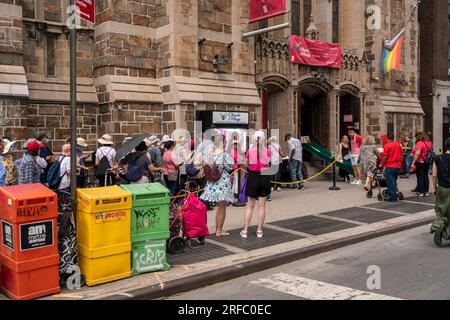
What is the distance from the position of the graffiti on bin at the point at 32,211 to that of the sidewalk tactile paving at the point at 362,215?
6853 millimetres

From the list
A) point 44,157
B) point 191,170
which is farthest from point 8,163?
point 191,170

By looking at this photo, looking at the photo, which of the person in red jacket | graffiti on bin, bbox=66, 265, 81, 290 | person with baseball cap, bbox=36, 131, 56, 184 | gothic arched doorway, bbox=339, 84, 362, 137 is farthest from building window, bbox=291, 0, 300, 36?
graffiti on bin, bbox=66, 265, 81, 290

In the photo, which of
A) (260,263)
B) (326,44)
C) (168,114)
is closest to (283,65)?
(326,44)

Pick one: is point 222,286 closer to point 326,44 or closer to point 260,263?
point 260,263

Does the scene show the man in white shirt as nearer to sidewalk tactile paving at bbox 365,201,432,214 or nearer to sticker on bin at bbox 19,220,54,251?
sidewalk tactile paving at bbox 365,201,432,214

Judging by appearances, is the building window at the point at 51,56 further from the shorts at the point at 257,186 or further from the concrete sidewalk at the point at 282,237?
the shorts at the point at 257,186

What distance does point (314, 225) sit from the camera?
9.57 meters

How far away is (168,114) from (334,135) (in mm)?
8155

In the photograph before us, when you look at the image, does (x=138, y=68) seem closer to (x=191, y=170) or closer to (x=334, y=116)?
(x=191, y=170)

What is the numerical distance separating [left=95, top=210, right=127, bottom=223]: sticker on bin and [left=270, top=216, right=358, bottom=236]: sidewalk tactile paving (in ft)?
13.6

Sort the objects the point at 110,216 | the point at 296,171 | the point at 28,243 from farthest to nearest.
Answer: the point at 296,171 → the point at 110,216 → the point at 28,243

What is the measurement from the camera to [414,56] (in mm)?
22578

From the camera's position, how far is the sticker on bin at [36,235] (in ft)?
17.3

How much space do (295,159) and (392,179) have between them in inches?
139
